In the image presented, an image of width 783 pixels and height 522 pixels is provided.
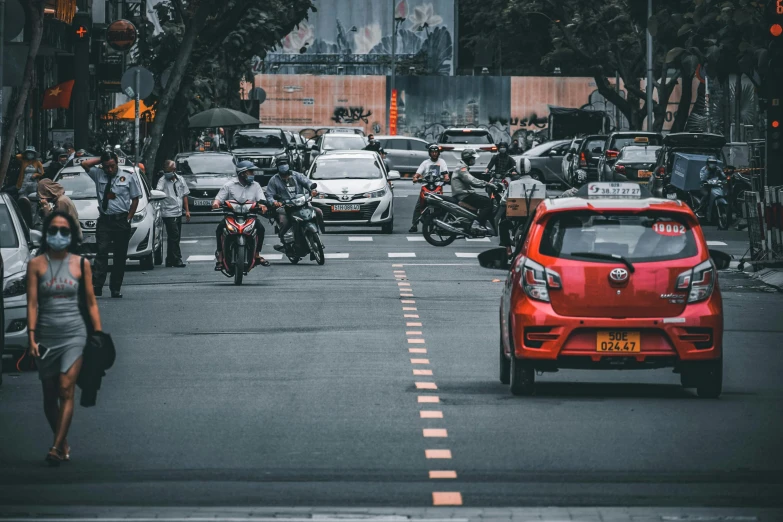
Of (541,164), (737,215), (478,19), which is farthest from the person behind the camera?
(478,19)

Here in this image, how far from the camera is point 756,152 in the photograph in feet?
103

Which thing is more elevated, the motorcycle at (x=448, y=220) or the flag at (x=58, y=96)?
the flag at (x=58, y=96)

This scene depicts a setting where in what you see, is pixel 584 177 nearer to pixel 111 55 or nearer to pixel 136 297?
pixel 111 55

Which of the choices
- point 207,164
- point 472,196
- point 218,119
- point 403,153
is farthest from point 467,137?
point 472,196

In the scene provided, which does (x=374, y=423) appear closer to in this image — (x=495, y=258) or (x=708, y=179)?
(x=495, y=258)

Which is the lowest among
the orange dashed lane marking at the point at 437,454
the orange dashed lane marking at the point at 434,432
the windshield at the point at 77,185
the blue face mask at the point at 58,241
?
the orange dashed lane marking at the point at 434,432

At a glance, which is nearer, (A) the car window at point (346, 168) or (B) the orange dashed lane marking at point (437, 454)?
(B) the orange dashed lane marking at point (437, 454)

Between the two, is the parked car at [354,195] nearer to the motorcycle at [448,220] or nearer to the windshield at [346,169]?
the windshield at [346,169]

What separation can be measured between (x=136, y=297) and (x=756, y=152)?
14.4 m

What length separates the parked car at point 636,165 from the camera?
4019cm

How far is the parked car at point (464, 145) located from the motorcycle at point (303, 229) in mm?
26237

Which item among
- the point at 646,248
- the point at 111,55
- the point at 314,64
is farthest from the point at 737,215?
the point at 314,64

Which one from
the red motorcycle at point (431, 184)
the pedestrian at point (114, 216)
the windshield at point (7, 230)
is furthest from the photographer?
the red motorcycle at point (431, 184)

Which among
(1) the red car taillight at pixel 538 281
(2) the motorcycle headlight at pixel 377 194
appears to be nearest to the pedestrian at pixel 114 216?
(1) the red car taillight at pixel 538 281
